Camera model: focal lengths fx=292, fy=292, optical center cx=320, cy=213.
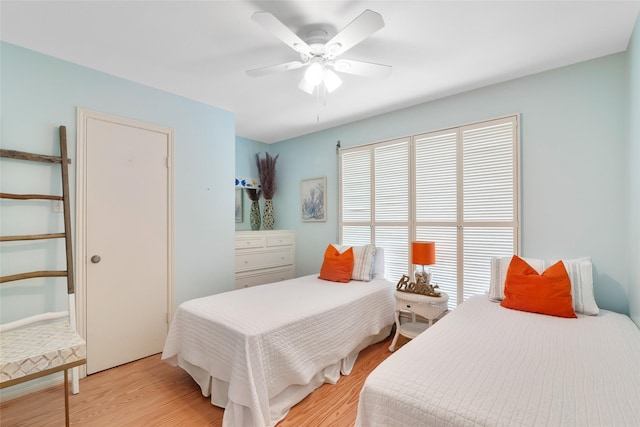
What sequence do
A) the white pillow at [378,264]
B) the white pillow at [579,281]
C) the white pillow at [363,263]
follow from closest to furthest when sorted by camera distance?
1. the white pillow at [579,281]
2. the white pillow at [363,263]
3. the white pillow at [378,264]

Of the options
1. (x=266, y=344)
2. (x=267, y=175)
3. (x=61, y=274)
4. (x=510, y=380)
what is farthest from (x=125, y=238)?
(x=510, y=380)

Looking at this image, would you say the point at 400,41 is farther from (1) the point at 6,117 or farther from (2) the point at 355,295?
(1) the point at 6,117

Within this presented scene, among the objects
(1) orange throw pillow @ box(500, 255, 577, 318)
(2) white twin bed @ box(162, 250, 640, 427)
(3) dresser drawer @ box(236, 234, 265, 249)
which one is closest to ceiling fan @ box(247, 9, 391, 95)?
(2) white twin bed @ box(162, 250, 640, 427)

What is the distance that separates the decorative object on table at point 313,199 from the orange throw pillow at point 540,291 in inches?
90.5

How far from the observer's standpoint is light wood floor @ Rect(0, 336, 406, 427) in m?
1.79

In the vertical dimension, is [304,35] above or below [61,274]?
above

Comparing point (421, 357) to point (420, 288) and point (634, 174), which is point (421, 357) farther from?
point (634, 174)

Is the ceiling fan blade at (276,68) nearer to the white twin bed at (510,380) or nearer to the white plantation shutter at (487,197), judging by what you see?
the white plantation shutter at (487,197)

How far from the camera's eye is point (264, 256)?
388 centimetres

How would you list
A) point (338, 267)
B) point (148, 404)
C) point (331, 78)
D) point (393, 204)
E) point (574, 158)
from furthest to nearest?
point (393, 204)
point (338, 267)
point (574, 158)
point (331, 78)
point (148, 404)

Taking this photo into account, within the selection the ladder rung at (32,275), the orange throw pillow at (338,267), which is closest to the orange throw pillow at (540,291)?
the orange throw pillow at (338,267)

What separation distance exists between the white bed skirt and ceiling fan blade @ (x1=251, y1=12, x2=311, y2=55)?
2.08 m

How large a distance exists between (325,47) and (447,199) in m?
1.87

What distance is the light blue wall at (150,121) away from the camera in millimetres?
2037
